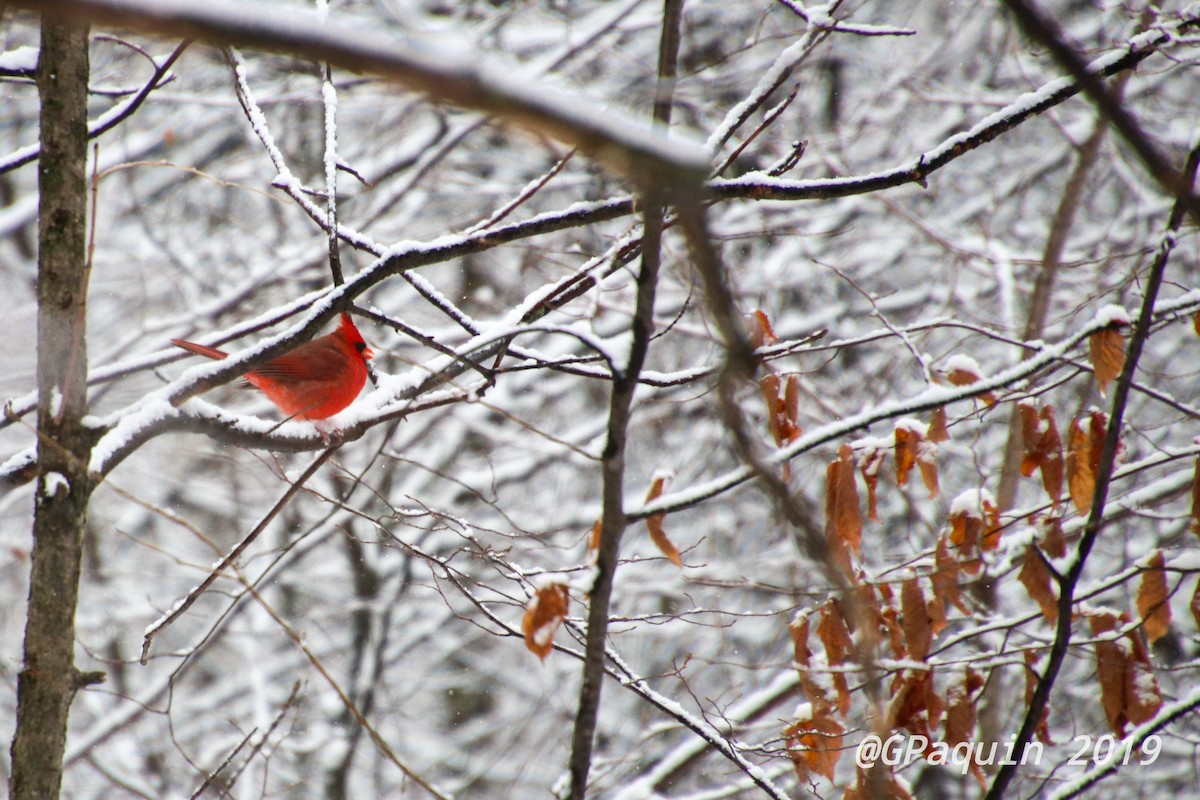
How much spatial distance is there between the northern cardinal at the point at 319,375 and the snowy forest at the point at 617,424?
3 centimetres

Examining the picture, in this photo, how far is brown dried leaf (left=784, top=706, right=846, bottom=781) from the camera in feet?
7.87

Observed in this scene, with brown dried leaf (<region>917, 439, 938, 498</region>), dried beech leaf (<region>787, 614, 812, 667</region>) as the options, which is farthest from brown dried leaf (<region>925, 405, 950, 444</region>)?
dried beech leaf (<region>787, 614, 812, 667</region>)

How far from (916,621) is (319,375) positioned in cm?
245

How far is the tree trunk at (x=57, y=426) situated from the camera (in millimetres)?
1812

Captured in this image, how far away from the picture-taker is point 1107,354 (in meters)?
2.24

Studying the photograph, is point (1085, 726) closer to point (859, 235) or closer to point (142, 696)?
point (859, 235)

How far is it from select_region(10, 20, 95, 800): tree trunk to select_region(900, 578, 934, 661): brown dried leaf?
6.03 feet

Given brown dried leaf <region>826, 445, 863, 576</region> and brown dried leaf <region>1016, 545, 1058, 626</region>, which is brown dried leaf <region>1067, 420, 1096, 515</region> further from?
brown dried leaf <region>826, 445, 863, 576</region>

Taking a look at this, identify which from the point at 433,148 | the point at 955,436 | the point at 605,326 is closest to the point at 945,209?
the point at 955,436

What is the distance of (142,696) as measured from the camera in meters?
6.98

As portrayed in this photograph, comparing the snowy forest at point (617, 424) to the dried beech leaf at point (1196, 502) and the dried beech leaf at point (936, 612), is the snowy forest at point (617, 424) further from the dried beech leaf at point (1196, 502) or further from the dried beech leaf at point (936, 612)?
the dried beech leaf at point (1196, 502)

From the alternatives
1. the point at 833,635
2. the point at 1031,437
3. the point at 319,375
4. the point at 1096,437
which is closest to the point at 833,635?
the point at 833,635

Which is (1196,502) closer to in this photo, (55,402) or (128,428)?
(128,428)

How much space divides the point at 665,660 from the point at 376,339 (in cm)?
363
